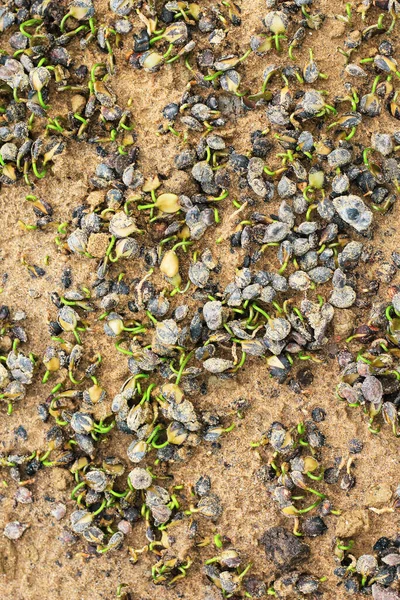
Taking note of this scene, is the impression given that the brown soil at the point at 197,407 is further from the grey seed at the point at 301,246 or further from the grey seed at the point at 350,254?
the grey seed at the point at 301,246

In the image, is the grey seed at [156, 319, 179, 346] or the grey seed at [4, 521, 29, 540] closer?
the grey seed at [156, 319, 179, 346]

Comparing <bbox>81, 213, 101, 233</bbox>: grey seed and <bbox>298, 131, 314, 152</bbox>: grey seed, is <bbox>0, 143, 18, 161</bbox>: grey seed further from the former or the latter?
<bbox>298, 131, 314, 152</bbox>: grey seed

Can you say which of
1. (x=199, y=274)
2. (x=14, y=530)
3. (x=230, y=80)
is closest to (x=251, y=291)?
(x=199, y=274)

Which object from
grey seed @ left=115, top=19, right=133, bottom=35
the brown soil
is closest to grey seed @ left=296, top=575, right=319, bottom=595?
the brown soil

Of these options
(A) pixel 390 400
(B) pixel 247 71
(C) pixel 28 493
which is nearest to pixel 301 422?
(A) pixel 390 400

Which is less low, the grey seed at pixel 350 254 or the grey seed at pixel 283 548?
the grey seed at pixel 350 254

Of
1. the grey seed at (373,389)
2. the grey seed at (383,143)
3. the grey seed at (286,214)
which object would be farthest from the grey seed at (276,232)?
the grey seed at (373,389)
